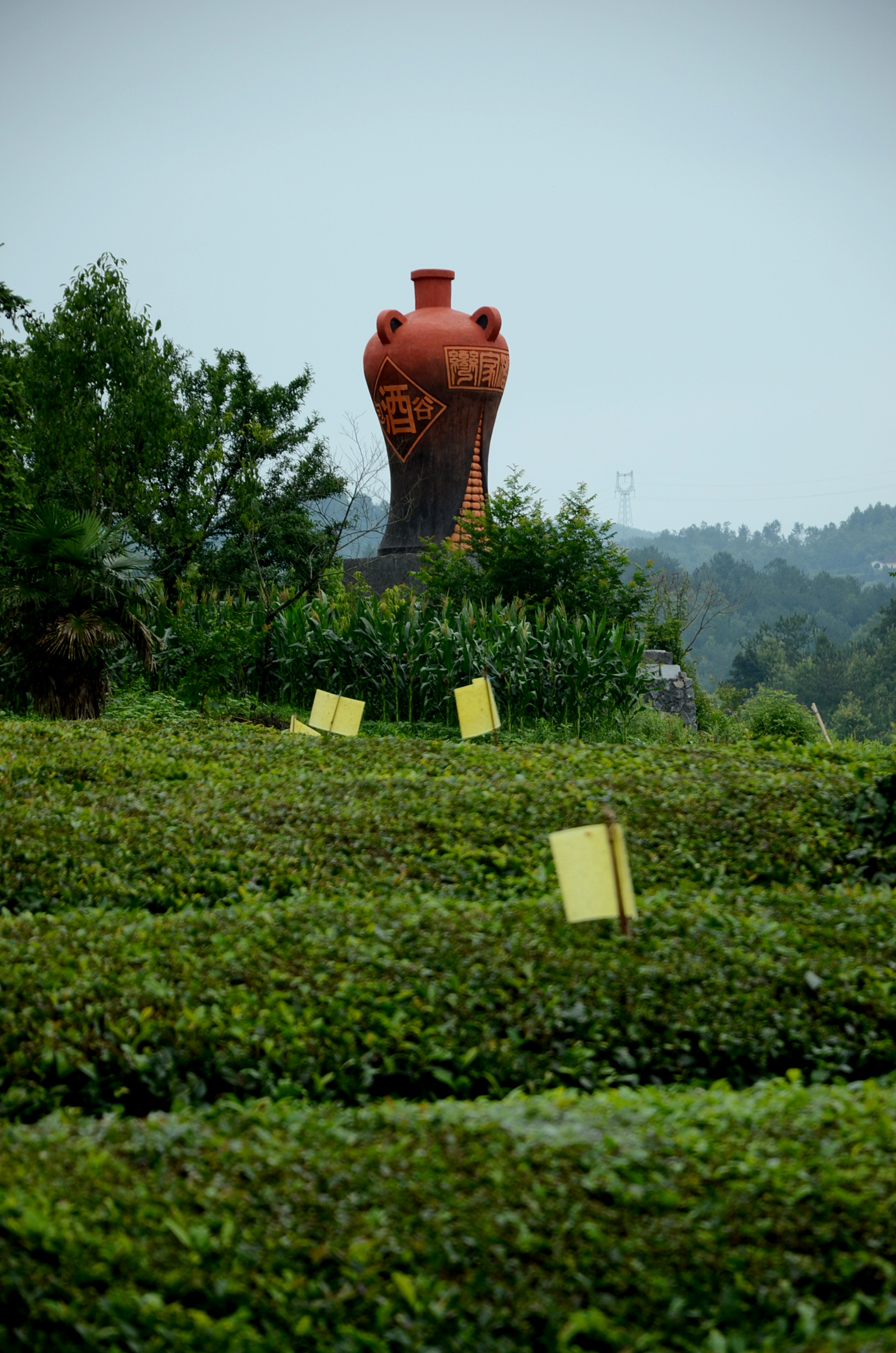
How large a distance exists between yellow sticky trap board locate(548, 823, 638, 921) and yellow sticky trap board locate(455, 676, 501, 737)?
2.94 meters

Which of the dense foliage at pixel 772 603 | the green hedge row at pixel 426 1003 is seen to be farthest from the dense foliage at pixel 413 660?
the dense foliage at pixel 772 603

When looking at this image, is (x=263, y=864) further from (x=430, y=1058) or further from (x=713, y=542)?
(x=713, y=542)

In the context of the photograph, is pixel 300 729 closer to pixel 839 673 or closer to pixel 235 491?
pixel 235 491

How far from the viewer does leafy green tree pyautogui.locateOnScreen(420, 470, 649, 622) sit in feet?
43.2

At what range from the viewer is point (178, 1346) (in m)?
2.31

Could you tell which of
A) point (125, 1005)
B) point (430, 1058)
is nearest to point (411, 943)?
point (430, 1058)

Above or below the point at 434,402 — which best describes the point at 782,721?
below

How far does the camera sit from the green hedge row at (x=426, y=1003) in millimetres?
3561

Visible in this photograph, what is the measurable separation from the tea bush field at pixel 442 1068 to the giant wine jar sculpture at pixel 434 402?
933 cm

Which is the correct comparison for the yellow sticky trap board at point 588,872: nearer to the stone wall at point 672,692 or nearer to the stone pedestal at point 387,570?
the stone wall at point 672,692

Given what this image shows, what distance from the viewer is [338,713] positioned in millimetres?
7633

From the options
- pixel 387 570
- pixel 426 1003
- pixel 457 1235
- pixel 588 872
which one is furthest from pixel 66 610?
pixel 457 1235

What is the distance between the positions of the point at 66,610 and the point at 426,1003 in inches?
279

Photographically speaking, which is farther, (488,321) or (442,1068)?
(488,321)
